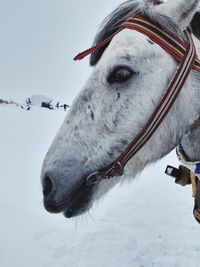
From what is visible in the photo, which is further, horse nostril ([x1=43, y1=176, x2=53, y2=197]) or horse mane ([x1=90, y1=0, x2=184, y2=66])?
horse mane ([x1=90, y1=0, x2=184, y2=66])

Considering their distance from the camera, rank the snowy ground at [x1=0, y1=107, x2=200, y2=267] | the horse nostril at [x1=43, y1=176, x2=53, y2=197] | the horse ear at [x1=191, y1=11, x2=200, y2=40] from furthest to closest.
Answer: the snowy ground at [x1=0, y1=107, x2=200, y2=267]
the horse ear at [x1=191, y1=11, x2=200, y2=40]
the horse nostril at [x1=43, y1=176, x2=53, y2=197]

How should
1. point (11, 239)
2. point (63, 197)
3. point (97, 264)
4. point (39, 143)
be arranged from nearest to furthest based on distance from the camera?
Answer: point (63, 197), point (97, 264), point (11, 239), point (39, 143)

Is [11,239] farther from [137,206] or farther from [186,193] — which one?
[186,193]

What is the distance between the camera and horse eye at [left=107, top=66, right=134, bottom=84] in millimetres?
1769

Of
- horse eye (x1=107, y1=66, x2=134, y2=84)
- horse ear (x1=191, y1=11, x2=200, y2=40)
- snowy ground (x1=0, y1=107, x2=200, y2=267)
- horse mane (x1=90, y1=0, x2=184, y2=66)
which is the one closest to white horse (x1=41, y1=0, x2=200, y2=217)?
horse eye (x1=107, y1=66, x2=134, y2=84)

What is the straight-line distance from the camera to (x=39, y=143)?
13.4 metres

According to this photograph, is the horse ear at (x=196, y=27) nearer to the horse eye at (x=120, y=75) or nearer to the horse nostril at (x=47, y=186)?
the horse eye at (x=120, y=75)

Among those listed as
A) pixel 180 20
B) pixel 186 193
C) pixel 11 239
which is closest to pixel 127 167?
pixel 180 20

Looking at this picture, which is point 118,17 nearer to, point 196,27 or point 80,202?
point 196,27

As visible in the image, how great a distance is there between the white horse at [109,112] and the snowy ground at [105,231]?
3.74 feet

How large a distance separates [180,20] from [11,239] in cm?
399

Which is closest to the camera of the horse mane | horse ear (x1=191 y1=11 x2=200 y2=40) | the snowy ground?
the horse mane

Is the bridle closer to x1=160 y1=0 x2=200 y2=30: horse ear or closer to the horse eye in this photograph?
x1=160 y1=0 x2=200 y2=30: horse ear

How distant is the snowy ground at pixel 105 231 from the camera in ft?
13.5
